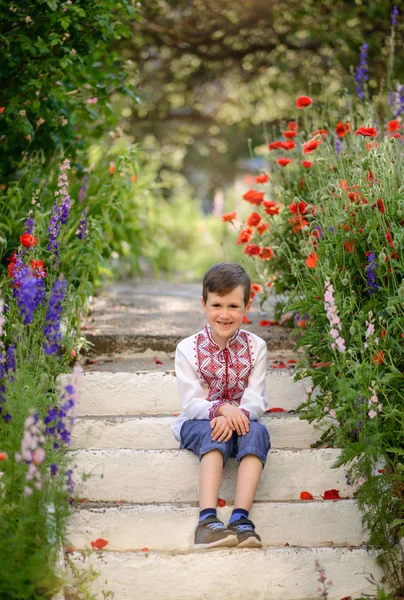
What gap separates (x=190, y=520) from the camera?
2.85 metres

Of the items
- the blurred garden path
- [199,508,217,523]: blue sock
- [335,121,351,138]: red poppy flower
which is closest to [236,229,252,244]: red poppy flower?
the blurred garden path

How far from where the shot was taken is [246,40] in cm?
736

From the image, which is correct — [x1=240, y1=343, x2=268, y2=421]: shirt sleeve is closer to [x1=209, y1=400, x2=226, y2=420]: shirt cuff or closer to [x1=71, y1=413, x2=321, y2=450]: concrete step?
[x1=209, y1=400, x2=226, y2=420]: shirt cuff

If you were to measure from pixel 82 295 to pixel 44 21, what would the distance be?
1.43 metres

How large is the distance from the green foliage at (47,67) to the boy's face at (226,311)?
1537 millimetres

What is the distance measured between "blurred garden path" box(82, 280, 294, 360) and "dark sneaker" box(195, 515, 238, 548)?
4.70 feet

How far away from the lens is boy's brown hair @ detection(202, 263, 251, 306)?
309 cm

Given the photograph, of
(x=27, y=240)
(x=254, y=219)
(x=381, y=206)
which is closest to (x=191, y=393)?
(x=27, y=240)

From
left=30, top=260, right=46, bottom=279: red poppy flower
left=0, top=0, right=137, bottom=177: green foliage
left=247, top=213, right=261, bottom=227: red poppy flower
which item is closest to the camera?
left=30, top=260, right=46, bottom=279: red poppy flower

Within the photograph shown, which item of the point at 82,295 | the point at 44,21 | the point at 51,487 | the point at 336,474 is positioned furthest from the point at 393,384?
the point at 44,21

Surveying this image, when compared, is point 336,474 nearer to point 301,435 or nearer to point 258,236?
point 301,435

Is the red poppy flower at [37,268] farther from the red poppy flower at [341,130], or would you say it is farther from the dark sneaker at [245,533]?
the red poppy flower at [341,130]

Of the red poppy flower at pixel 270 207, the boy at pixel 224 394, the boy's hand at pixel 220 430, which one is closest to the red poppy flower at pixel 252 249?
the red poppy flower at pixel 270 207

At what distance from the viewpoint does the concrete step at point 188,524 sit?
9.22ft
